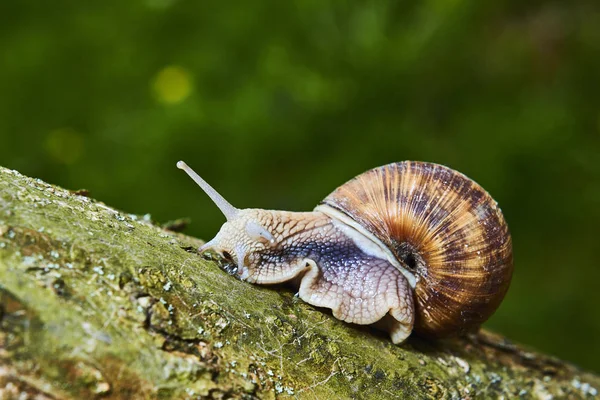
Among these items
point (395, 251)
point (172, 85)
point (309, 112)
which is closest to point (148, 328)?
point (395, 251)

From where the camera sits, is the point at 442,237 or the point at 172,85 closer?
the point at 442,237

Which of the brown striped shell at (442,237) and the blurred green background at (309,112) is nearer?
the brown striped shell at (442,237)

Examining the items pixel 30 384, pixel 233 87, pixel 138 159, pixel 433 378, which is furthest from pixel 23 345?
pixel 233 87

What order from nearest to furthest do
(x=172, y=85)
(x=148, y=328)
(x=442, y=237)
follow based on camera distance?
(x=148, y=328), (x=442, y=237), (x=172, y=85)

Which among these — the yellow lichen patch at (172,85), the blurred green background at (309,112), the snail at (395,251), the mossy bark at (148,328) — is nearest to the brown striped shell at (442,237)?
the snail at (395,251)

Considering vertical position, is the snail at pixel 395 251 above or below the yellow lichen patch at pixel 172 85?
below

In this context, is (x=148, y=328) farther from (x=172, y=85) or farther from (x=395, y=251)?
(x=172, y=85)

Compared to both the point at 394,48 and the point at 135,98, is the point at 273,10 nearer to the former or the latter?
the point at 394,48

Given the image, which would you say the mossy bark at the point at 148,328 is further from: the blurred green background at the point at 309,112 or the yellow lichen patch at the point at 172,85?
the yellow lichen patch at the point at 172,85
